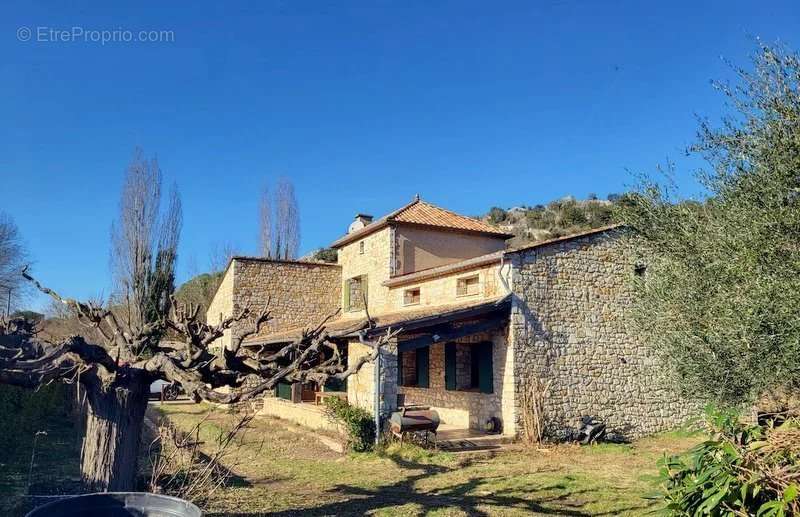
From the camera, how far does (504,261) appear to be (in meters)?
13.6

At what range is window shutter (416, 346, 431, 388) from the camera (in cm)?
1758

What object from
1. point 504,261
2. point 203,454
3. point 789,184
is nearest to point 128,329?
point 203,454

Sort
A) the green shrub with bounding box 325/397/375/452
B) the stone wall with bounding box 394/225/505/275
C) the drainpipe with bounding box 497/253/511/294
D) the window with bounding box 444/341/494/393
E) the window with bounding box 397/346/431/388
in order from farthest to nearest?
the stone wall with bounding box 394/225/505/275 → the window with bounding box 397/346/431/388 → the window with bounding box 444/341/494/393 → the drainpipe with bounding box 497/253/511/294 → the green shrub with bounding box 325/397/375/452

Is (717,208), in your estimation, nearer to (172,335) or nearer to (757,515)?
(757,515)

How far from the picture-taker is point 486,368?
1426 centimetres

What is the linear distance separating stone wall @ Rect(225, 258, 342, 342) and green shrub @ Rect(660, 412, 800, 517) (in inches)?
687

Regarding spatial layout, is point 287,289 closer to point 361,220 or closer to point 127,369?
point 361,220

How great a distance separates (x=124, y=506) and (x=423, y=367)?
45.6 feet

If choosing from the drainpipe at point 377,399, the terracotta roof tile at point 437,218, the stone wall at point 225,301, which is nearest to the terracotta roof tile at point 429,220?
the terracotta roof tile at point 437,218

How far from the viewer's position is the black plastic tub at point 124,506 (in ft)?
13.6

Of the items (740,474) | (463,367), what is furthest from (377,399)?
(740,474)

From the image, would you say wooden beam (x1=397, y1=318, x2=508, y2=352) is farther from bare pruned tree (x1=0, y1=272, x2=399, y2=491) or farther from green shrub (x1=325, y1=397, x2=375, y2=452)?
bare pruned tree (x1=0, y1=272, x2=399, y2=491)

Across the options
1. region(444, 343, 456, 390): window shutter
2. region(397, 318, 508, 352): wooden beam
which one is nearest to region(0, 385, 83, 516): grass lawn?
region(397, 318, 508, 352): wooden beam

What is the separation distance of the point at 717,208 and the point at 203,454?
1027 centimetres
